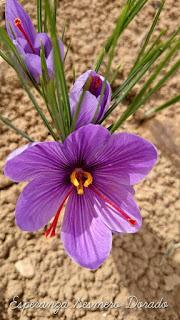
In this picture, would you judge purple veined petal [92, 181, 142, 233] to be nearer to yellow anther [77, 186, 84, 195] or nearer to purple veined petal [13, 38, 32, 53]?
yellow anther [77, 186, 84, 195]

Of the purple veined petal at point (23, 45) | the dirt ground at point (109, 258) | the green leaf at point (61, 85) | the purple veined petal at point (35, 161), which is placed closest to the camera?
the green leaf at point (61, 85)

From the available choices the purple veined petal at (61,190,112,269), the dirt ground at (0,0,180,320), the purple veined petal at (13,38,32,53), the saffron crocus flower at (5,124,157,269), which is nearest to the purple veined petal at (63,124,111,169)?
the saffron crocus flower at (5,124,157,269)

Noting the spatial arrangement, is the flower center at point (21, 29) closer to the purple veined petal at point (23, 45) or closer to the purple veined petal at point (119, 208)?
the purple veined petal at point (23, 45)

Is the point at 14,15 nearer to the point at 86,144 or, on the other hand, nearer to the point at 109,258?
the point at 86,144

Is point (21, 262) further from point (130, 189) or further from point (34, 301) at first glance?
point (130, 189)

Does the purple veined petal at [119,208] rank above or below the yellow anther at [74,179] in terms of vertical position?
below

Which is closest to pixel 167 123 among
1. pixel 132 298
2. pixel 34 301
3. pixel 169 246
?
pixel 169 246

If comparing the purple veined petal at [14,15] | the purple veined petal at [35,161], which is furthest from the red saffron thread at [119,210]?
the purple veined petal at [14,15]
